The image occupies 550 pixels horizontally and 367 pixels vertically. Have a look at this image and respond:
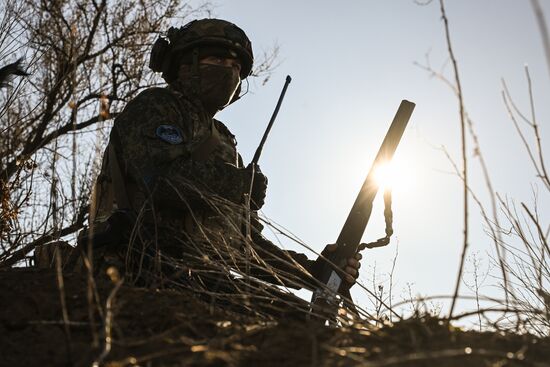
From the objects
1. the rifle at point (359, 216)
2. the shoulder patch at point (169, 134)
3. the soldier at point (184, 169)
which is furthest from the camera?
the rifle at point (359, 216)

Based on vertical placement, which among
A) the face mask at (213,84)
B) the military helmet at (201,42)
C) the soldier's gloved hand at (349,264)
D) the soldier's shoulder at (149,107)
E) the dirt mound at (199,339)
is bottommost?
the dirt mound at (199,339)

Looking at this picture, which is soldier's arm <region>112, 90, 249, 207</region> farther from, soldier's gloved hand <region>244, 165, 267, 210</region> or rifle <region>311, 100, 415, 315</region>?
rifle <region>311, 100, 415, 315</region>

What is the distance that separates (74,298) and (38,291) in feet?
0.62

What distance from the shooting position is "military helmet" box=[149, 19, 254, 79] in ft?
16.6

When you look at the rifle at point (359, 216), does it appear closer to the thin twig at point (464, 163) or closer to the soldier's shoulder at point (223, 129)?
the soldier's shoulder at point (223, 129)

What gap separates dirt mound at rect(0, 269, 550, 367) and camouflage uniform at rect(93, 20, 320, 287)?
4.28 feet

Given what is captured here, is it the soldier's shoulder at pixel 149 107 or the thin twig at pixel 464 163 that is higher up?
the soldier's shoulder at pixel 149 107

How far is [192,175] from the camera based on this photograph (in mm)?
4297

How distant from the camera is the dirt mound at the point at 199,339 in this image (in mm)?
2125

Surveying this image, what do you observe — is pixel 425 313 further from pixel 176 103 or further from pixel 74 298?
pixel 176 103

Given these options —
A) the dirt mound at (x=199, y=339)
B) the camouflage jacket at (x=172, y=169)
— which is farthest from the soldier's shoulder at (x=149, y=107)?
the dirt mound at (x=199, y=339)

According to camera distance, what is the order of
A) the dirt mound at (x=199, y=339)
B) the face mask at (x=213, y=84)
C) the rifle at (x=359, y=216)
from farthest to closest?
the face mask at (x=213, y=84), the rifle at (x=359, y=216), the dirt mound at (x=199, y=339)

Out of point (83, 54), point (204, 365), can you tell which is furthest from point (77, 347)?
point (83, 54)

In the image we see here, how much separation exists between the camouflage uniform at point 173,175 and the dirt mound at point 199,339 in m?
1.30
